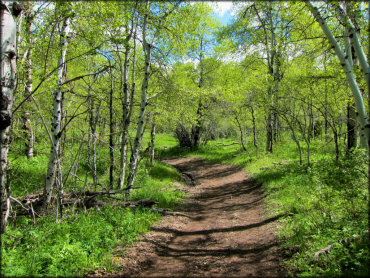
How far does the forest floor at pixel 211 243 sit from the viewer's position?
158 inches

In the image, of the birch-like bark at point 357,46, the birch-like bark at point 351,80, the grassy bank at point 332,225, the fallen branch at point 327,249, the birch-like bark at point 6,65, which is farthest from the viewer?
the birch-like bark at point 351,80

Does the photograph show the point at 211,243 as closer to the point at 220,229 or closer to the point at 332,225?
the point at 220,229

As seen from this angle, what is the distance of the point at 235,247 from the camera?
4902mm

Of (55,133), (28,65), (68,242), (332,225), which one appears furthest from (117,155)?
(332,225)

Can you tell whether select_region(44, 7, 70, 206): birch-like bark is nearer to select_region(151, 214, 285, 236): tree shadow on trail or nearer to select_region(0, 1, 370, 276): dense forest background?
select_region(0, 1, 370, 276): dense forest background

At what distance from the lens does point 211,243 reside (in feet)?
17.1

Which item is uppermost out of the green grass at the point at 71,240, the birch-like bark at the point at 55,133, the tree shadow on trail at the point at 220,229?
the birch-like bark at the point at 55,133

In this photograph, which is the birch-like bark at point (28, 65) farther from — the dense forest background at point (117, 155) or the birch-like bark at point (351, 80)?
the birch-like bark at point (351, 80)

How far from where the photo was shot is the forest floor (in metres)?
4.02

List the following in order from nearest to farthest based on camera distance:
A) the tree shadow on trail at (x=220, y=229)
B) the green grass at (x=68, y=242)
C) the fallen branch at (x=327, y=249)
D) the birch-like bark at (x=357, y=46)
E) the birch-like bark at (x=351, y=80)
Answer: the green grass at (x=68, y=242)
the fallen branch at (x=327, y=249)
the birch-like bark at (x=357, y=46)
the birch-like bark at (x=351, y=80)
the tree shadow on trail at (x=220, y=229)

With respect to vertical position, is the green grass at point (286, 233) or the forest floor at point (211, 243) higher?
the green grass at point (286, 233)

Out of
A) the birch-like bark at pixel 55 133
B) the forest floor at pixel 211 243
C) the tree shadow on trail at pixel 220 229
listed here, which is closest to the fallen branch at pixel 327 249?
the forest floor at pixel 211 243

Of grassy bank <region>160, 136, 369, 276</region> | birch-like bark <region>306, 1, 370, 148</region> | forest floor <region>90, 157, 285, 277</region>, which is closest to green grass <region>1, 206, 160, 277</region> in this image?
forest floor <region>90, 157, 285, 277</region>

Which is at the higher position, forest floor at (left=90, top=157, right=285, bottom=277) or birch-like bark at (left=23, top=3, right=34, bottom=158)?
birch-like bark at (left=23, top=3, right=34, bottom=158)
